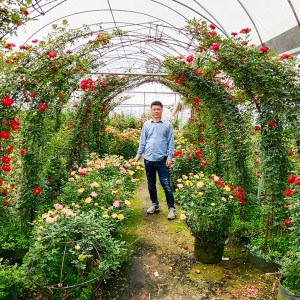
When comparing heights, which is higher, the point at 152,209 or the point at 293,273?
the point at 293,273

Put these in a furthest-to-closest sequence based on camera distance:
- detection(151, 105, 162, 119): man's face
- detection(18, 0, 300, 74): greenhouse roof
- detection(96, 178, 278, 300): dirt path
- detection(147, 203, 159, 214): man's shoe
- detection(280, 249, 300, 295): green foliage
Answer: detection(147, 203, 159, 214): man's shoe < detection(151, 105, 162, 119): man's face < detection(18, 0, 300, 74): greenhouse roof < detection(96, 178, 278, 300): dirt path < detection(280, 249, 300, 295): green foliage

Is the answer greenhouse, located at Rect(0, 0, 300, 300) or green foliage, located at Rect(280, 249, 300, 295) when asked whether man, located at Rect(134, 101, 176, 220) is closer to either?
greenhouse, located at Rect(0, 0, 300, 300)

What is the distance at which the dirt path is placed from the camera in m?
2.13

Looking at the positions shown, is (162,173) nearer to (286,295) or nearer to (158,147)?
(158,147)

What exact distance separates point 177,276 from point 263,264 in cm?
88

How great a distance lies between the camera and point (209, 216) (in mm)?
2436

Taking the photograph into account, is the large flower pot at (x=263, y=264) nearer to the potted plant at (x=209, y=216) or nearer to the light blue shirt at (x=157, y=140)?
the potted plant at (x=209, y=216)

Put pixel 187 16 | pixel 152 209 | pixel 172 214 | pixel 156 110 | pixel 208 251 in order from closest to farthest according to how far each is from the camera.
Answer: pixel 208 251
pixel 156 110
pixel 172 214
pixel 152 209
pixel 187 16

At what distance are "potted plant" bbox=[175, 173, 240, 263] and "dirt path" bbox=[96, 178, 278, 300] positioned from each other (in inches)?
6.1

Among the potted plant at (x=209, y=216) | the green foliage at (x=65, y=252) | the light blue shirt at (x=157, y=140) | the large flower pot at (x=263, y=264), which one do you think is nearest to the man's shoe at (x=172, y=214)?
the light blue shirt at (x=157, y=140)

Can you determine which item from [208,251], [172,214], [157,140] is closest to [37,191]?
[157,140]

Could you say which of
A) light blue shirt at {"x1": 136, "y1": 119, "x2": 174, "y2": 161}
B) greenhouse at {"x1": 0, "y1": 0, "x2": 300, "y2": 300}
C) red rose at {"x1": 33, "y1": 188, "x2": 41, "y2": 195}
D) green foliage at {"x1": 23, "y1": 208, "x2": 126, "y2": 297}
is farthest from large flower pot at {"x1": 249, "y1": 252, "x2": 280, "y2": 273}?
red rose at {"x1": 33, "y1": 188, "x2": 41, "y2": 195}

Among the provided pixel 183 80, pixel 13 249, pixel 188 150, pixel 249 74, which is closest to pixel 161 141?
pixel 183 80

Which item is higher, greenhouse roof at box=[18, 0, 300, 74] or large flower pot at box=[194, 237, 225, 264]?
greenhouse roof at box=[18, 0, 300, 74]
